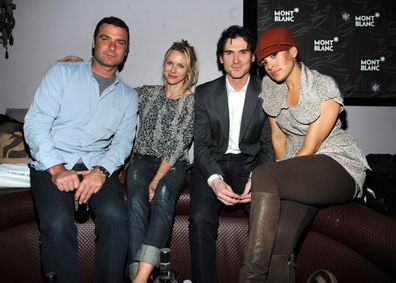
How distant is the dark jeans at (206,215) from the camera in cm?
202

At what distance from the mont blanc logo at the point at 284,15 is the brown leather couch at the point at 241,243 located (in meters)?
1.59

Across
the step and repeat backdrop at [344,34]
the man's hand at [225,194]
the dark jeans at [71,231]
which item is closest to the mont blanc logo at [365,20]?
the step and repeat backdrop at [344,34]

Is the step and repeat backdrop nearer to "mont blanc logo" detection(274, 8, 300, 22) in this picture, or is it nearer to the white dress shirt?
"mont blanc logo" detection(274, 8, 300, 22)

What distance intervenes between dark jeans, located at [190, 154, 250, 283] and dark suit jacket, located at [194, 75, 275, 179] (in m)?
0.07

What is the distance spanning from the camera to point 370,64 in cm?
287

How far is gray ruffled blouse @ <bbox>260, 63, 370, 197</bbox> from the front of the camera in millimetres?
1966

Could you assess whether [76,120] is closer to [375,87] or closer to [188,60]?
[188,60]

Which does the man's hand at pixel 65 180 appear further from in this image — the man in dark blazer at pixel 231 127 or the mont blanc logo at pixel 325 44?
the mont blanc logo at pixel 325 44

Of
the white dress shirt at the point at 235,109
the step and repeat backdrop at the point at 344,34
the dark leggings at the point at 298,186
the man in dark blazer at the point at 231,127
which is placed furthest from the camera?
the step and repeat backdrop at the point at 344,34

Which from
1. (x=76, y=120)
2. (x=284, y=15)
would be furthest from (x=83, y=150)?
(x=284, y=15)

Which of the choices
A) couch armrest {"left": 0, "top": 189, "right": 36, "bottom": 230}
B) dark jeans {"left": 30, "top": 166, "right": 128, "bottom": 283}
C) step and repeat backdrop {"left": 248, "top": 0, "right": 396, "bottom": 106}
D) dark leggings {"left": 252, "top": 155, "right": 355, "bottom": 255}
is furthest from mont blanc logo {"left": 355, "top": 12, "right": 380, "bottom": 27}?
couch armrest {"left": 0, "top": 189, "right": 36, "bottom": 230}

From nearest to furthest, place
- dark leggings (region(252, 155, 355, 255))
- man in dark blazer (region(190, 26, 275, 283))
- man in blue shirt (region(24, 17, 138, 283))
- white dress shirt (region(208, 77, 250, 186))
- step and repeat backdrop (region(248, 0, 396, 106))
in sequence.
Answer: dark leggings (region(252, 155, 355, 255)) < man in blue shirt (region(24, 17, 138, 283)) < man in dark blazer (region(190, 26, 275, 283)) < white dress shirt (region(208, 77, 250, 186)) < step and repeat backdrop (region(248, 0, 396, 106))

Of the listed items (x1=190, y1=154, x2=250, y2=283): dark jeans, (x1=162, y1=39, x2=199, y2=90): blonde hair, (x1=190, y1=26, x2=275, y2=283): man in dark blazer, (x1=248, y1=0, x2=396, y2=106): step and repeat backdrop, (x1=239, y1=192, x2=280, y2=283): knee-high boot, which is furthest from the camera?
(x1=248, y1=0, x2=396, y2=106): step and repeat backdrop

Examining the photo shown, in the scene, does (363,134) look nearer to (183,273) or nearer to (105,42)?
(183,273)
